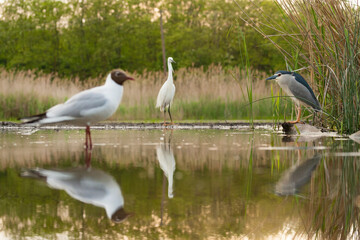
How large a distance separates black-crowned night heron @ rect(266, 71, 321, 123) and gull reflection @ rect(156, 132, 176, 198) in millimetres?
2671

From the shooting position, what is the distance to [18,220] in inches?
136

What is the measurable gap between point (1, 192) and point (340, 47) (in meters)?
6.94

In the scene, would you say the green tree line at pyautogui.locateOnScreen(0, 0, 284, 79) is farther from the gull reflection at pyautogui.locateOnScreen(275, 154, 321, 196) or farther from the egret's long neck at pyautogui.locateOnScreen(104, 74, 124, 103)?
the gull reflection at pyautogui.locateOnScreen(275, 154, 321, 196)

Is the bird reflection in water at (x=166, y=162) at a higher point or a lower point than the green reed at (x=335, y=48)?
lower

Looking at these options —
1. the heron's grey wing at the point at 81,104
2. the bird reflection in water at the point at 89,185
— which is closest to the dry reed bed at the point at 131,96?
the heron's grey wing at the point at 81,104

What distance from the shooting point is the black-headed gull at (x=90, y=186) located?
12.5 ft

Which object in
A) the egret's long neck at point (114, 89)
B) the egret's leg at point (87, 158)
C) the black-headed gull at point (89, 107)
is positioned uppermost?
the egret's long neck at point (114, 89)

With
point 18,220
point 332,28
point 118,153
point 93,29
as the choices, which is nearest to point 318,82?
point 332,28

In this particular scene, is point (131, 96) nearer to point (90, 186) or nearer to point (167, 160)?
point (167, 160)

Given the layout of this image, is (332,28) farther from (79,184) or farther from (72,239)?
(72,239)

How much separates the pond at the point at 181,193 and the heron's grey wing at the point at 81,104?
545mm

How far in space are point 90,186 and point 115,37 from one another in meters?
38.0

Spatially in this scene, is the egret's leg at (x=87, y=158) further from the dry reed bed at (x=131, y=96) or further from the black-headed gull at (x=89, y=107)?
the dry reed bed at (x=131, y=96)

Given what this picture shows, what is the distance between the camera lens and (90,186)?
4633 millimetres
